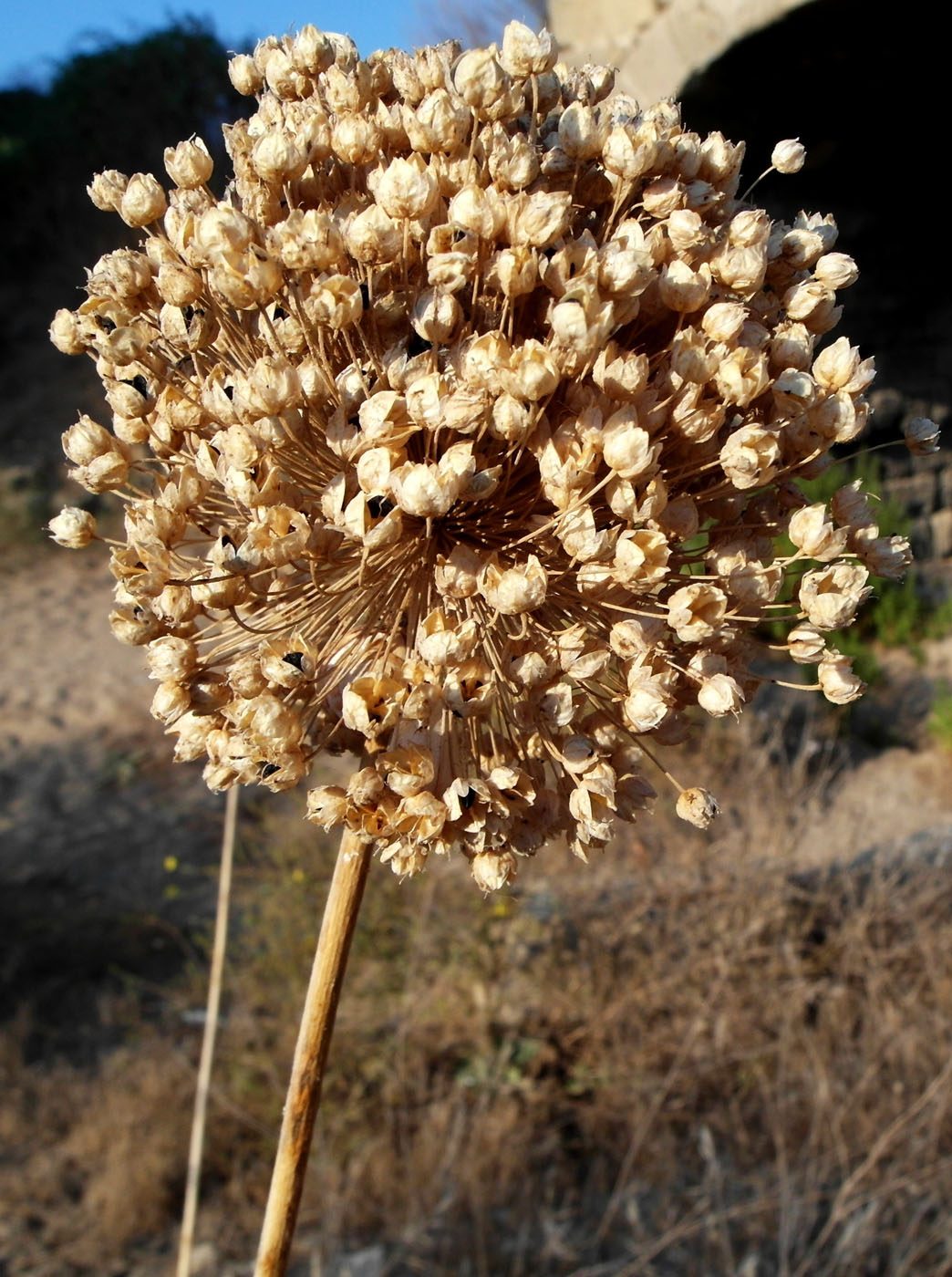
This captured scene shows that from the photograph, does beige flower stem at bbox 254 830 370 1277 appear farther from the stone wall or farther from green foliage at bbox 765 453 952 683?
green foliage at bbox 765 453 952 683

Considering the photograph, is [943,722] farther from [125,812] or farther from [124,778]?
[124,778]

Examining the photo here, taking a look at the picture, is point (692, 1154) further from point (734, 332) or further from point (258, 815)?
point (734, 332)

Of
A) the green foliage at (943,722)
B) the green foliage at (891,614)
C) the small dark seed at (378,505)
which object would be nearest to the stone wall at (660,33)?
the green foliage at (891,614)

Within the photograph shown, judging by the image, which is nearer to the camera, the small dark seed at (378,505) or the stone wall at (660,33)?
the small dark seed at (378,505)

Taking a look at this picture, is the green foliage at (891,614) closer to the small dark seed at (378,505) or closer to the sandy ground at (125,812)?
the sandy ground at (125,812)

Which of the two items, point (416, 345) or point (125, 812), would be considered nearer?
point (416, 345)

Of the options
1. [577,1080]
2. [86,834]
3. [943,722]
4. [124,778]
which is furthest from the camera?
[124,778]

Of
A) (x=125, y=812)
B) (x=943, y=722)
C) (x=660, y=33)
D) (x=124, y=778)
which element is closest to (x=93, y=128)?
(x=660, y=33)

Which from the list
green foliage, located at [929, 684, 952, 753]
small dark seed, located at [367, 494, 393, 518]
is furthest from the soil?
green foliage, located at [929, 684, 952, 753]
